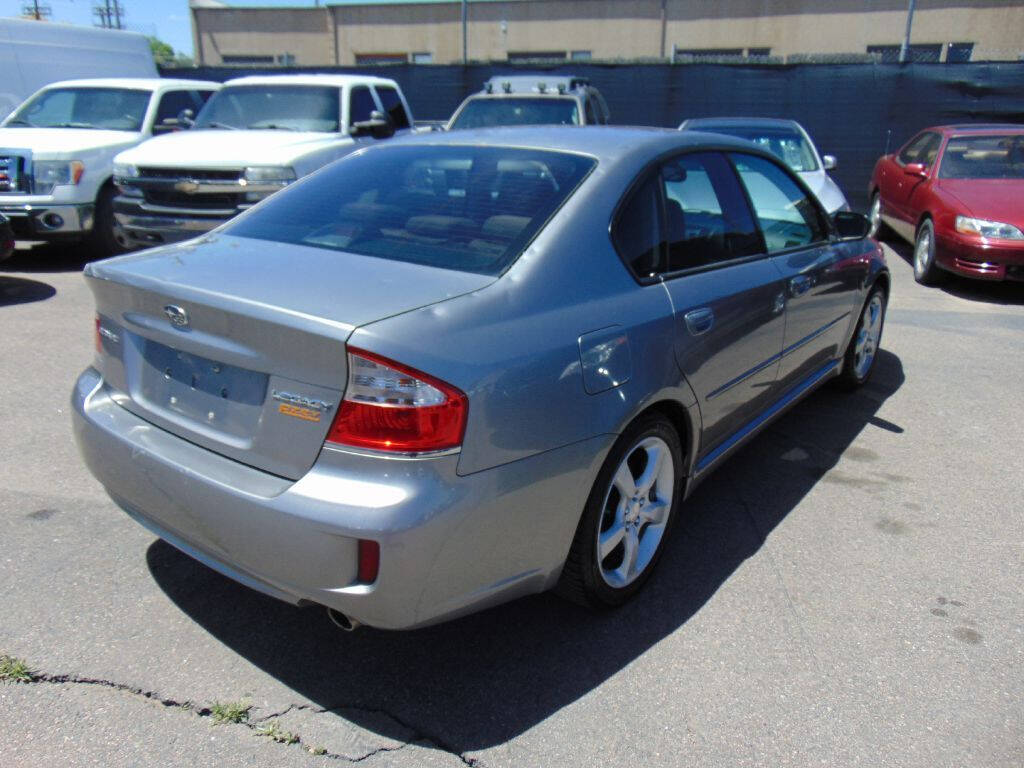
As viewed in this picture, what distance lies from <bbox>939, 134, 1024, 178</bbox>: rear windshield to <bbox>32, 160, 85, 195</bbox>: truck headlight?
885cm

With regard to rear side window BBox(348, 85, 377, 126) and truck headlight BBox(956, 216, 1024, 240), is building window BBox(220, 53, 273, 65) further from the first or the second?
truck headlight BBox(956, 216, 1024, 240)

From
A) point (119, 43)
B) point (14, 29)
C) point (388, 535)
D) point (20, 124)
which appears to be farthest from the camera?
point (119, 43)

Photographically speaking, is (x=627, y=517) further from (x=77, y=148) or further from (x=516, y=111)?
(x=516, y=111)

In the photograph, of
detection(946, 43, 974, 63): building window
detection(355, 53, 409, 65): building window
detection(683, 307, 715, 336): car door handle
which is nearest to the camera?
detection(683, 307, 715, 336): car door handle

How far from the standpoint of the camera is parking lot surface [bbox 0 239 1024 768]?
232 cm

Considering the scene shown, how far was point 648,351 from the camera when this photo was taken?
9.08 ft

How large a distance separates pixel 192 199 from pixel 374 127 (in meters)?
2.00

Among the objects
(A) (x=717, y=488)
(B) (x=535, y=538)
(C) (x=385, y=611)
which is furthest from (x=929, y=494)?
(C) (x=385, y=611)

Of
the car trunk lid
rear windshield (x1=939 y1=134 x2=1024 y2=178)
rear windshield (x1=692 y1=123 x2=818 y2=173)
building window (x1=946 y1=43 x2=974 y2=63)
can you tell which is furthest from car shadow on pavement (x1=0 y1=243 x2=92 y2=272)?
building window (x1=946 y1=43 x2=974 y2=63)

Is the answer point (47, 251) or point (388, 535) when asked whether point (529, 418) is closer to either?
point (388, 535)

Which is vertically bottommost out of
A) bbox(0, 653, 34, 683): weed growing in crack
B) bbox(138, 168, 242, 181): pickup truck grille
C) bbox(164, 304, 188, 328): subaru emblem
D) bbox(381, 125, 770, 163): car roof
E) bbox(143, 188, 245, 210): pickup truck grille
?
bbox(0, 653, 34, 683): weed growing in crack

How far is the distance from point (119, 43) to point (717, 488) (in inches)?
479

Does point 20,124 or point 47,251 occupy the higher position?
point 20,124

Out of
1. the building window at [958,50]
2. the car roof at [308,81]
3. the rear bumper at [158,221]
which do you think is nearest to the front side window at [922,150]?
the car roof at [308,81]
